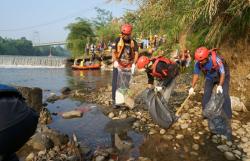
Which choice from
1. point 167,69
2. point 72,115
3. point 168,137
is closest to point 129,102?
point 72,115

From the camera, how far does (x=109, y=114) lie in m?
8.32

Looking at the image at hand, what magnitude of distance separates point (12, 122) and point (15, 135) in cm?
10

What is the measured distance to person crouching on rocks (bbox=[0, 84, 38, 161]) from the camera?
2.34m

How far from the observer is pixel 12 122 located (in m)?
2.38

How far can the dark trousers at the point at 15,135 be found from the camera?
2338mm

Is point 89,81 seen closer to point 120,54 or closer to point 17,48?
point 120,54

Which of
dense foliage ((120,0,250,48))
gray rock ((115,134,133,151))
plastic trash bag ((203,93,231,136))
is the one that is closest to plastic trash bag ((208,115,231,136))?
plastic trash bag ((203,93,231,136))

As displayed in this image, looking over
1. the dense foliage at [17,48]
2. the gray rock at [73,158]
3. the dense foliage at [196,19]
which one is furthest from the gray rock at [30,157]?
the dense foliage at [17,48]

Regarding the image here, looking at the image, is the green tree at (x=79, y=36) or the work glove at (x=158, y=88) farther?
the green tree at (x=79, y=36)

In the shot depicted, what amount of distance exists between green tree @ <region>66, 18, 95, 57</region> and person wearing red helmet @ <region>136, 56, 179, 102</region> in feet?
127

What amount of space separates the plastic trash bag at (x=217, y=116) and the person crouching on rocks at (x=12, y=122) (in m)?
4.44

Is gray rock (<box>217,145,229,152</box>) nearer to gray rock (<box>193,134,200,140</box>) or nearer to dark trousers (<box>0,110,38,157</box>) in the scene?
gray rock (<box>193,134,200,140</box>)

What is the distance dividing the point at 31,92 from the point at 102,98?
288 centimetres

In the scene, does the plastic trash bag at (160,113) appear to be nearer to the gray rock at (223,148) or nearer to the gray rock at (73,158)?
the gray rock at (223,148)
